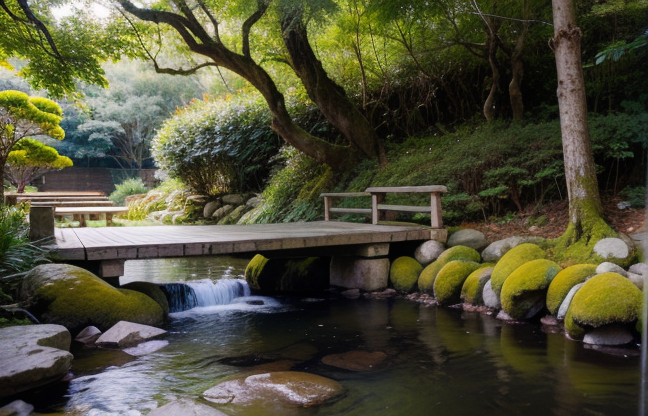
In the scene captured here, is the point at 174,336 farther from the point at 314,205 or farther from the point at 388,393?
the point at 314,205

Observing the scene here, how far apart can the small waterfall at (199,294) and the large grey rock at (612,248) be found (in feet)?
16.4

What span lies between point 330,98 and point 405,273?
4.86 m

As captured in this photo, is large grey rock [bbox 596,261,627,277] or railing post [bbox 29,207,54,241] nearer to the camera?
large grey rock [bbox 596,261,627,277]

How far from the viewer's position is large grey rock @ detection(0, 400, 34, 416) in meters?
3.42

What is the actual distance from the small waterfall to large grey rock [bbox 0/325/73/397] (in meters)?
2.73

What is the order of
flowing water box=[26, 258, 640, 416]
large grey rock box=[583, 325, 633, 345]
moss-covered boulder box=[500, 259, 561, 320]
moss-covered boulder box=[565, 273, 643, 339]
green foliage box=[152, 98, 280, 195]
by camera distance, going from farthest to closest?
green foliage box=[152, 98, 280, 195] → moss-covered boulder box=[500, 259, 561, 320] → large grey rock box=[583, 325, 633, 345] → moss-covered boulder box=[565, 273, 643, 339] → flowing water box=[26, 258, 640, 416]

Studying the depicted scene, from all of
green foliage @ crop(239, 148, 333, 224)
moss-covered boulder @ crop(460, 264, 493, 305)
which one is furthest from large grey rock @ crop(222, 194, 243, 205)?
moss-covered boulder @ crop(460, 264, 493, 305)

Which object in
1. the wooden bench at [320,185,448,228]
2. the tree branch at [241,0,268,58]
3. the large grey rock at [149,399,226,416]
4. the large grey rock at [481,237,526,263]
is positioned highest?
the tree branch at [241,0,268,58]

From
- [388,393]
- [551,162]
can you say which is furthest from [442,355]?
[551,162]

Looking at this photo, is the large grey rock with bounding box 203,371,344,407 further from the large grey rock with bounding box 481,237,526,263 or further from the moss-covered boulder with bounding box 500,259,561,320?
the large grey rock with bounding box 481,237,526,263

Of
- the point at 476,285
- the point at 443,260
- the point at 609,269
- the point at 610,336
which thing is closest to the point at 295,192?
the point at 443,260

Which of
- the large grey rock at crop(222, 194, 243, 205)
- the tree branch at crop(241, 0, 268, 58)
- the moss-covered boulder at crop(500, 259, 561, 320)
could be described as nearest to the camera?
the moss-covered boulder at crop(500, 259, 561, 320)

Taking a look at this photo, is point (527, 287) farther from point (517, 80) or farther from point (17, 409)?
point (517, 80)

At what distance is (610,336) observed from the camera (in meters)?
4.75
